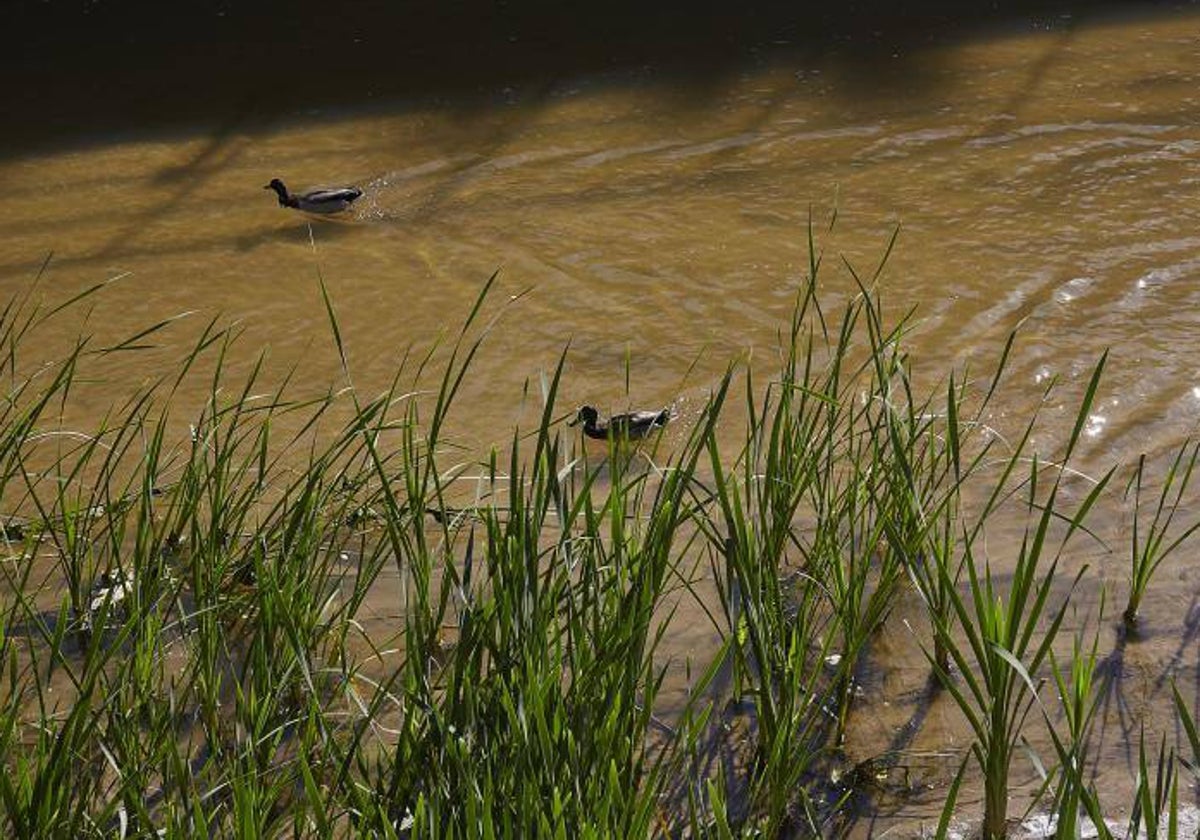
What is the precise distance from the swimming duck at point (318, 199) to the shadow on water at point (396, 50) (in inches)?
32.9

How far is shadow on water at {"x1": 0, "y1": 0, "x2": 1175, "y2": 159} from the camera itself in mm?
7805

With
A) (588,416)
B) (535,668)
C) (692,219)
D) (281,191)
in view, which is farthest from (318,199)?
(535,668)

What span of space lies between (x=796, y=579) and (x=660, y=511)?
94 centimetres

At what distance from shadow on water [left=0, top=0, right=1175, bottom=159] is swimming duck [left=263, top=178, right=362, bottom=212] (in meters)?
0.84

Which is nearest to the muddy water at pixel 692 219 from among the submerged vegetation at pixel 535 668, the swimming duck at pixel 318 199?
the swimming duck at pixel 318 199

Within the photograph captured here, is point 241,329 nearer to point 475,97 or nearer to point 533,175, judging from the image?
point 533,175

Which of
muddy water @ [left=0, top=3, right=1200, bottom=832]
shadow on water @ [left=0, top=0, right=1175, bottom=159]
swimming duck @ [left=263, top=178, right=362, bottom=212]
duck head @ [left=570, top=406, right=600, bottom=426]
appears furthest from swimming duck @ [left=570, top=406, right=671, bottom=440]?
shadow on water @ [left=0, top=0, right=1175, bottom=159]

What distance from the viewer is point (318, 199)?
6441 mm

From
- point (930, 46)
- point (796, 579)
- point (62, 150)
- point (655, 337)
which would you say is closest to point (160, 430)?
point (796, 579)

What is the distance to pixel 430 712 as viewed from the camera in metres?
2.46

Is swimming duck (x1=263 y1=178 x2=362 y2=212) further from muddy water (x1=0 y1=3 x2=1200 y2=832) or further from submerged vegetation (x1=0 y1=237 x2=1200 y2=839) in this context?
submerged vegetation (x1=0 y1=237 x2=1200 y2=839)

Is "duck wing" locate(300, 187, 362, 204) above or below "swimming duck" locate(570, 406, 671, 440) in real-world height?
above

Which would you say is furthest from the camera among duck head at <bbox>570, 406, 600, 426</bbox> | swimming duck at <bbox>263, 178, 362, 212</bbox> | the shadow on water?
the shadow on water

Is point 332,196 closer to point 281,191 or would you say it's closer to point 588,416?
point 281,191
